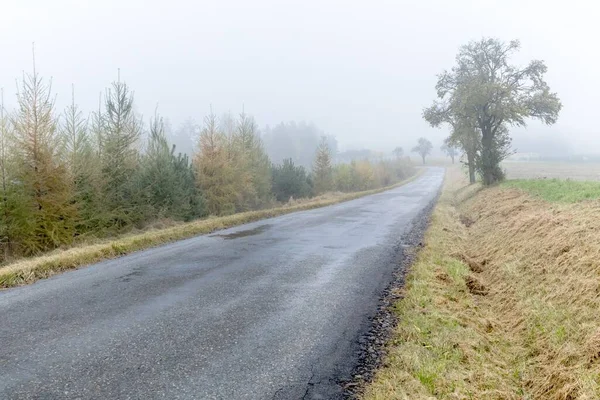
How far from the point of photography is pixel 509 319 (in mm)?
5930

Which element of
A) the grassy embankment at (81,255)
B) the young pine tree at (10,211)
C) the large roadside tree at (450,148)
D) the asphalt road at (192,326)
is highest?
the large roadside tree at (450,148)

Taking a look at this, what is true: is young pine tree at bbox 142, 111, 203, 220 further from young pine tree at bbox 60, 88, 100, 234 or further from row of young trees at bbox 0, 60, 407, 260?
young pine tree at bbox 60, 88, 100, 234

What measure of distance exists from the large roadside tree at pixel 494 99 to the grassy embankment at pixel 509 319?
54.7 feet

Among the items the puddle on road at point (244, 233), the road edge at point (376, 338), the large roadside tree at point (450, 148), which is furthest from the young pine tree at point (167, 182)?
the large roadside tree at point (450, 148)

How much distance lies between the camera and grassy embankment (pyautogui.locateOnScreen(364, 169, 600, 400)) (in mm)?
3883

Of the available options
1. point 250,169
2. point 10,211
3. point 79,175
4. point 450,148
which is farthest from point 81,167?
point 450,148

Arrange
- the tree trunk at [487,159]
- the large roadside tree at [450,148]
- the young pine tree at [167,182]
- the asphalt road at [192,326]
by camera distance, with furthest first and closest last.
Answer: the large roadside tree at [450,148], the tree trunk at [487,159], the young pine tree at [167,182], the asphalt road at [192,326]

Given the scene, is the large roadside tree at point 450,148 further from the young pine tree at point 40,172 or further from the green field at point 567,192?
the young pine tree at point 40,172

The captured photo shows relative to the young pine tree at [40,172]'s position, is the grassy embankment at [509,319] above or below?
below

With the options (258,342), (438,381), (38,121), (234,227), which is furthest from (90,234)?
(438,381)

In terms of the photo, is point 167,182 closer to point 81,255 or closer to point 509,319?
point 81,255

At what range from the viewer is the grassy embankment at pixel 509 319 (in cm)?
388

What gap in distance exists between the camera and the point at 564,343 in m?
4.57

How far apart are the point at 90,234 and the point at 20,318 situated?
9.42 metres
